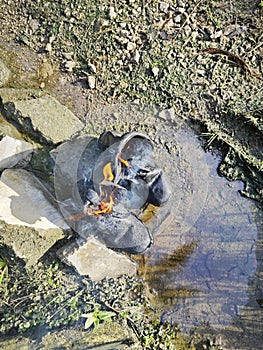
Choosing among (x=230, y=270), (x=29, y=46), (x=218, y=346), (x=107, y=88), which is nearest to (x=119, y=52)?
(x=107, y=88)

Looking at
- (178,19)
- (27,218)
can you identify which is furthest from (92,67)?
(27,218)

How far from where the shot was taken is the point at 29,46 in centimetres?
428

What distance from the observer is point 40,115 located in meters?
4.05

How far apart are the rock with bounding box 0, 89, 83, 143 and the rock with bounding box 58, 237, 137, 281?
0.98 metres

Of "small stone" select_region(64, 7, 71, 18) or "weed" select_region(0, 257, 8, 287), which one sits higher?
"small stone" select_region(64, 7, 71, 18)

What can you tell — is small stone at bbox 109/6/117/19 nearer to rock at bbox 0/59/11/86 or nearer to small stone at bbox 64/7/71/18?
small stone at bbox 64/7/71/18

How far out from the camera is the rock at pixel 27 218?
3742 millimetres

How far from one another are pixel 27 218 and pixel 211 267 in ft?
5.67

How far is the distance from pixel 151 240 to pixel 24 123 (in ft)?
5.14

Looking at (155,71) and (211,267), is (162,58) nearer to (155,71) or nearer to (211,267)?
(155,71)

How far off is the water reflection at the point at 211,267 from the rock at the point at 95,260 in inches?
8.7

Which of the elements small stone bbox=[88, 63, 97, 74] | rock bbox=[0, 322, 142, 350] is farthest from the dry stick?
rock bbox=[0, 322, 142, 350]

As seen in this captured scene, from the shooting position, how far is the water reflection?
A: 4.14 m

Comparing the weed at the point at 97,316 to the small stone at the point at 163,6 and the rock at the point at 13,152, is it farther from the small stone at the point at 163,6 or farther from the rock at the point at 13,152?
the small stone at the point at 163,6
